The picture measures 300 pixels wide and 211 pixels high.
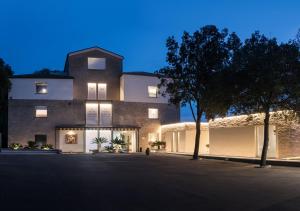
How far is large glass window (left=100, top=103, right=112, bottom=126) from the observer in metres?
52.0

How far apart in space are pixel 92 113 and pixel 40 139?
6318 mm

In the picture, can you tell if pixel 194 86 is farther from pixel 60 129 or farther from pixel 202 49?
pixel 60 129

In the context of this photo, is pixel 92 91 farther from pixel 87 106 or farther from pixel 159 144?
pixel 159 144

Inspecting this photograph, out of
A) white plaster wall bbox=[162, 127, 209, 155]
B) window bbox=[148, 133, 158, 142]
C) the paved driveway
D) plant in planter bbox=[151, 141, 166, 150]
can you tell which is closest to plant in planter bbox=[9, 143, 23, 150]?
plant in planter bbox=[151, 141, 166, 150]

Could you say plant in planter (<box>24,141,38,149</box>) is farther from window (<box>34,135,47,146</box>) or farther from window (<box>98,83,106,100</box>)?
window (<box>98,83,106,100</box>)

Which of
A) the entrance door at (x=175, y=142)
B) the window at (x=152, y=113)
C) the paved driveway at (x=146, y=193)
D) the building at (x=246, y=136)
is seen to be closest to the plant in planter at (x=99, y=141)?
the window at (x=152, y=113)

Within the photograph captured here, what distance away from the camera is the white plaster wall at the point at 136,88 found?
52625 mm

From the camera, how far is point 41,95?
5034cm

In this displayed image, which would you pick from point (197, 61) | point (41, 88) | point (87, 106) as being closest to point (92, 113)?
point (87, 106)

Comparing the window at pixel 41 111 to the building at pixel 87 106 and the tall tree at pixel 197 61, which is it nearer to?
the building at pixel 87 106

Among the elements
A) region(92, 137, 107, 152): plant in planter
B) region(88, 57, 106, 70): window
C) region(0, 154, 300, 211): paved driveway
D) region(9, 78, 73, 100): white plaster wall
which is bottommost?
region(0, 154, 300, 211): paved driveway

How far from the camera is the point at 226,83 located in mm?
25594

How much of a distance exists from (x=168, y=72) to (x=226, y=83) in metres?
11.1

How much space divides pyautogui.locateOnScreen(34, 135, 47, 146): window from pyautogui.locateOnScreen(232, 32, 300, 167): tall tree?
29.1 m
